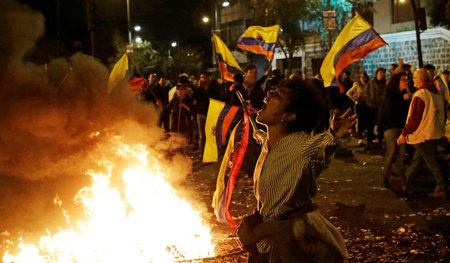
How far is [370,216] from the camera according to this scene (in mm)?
6629

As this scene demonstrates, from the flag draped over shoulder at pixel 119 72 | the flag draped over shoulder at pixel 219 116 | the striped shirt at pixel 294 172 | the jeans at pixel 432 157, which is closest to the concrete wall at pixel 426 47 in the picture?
the flag draped over shoulder at pixel 119 72

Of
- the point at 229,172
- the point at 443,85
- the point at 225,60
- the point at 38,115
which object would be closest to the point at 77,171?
the point at 38,115

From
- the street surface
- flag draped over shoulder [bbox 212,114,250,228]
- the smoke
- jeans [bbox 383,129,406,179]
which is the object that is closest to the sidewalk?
the street surface

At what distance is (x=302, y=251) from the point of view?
2596 mm

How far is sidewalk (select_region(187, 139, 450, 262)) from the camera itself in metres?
5.27

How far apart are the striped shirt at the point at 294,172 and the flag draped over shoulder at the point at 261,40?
767cm

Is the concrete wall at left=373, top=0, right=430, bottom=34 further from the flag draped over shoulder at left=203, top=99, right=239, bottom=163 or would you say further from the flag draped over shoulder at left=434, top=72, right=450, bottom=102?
the flag draped over shoulder at left=203, top=99, right=239, bottom=163

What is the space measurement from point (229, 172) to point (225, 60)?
675cm

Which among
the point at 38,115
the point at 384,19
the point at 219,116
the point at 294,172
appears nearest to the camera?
the point at 294,172

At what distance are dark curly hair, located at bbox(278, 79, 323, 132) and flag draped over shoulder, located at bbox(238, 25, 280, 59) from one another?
294 inches

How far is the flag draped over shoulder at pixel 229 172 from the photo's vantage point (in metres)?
4.06

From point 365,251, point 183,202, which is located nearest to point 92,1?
point 183,202

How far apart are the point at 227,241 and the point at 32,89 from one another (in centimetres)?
327

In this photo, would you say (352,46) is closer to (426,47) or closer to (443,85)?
(443,85)
